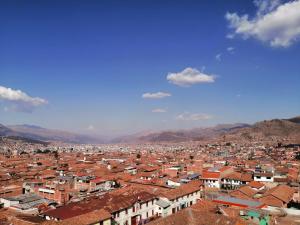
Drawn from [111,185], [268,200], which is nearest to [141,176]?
[111,185]

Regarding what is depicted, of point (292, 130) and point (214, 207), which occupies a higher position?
point (292, 130)

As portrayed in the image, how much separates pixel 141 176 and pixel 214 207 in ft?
97.0

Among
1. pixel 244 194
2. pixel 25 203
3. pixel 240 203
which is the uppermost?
pixel 240 203

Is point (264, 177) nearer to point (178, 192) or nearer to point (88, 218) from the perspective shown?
point (178, 192)

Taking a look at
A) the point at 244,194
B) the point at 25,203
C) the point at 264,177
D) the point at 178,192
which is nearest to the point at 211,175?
the point at 264,177

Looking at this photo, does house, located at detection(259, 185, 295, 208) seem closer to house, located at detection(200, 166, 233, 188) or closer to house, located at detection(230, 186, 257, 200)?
house, located at detection(230, 186, 257, 200)

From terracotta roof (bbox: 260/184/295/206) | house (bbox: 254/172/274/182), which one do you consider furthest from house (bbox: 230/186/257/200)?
house (bbox: 254/172/274/182)

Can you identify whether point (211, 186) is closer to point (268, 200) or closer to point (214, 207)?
point (268, 200)

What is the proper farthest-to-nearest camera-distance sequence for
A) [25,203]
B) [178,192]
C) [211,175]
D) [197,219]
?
[211,175] → [178,192] → [25,203] → [197,219]

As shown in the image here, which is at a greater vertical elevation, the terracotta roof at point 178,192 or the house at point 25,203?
the terracotta roof at point 178,192

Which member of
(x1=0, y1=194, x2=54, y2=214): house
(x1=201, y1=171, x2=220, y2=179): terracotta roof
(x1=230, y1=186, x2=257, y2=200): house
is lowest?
(x1=0, y1=194, x2=54, y2=214): house

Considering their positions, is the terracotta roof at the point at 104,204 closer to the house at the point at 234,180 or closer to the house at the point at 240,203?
the house at the point at 240,203

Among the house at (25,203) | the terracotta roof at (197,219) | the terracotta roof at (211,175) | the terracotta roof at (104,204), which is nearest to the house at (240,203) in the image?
the terracotta roof at (104,204)

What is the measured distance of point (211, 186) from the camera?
175 feet
